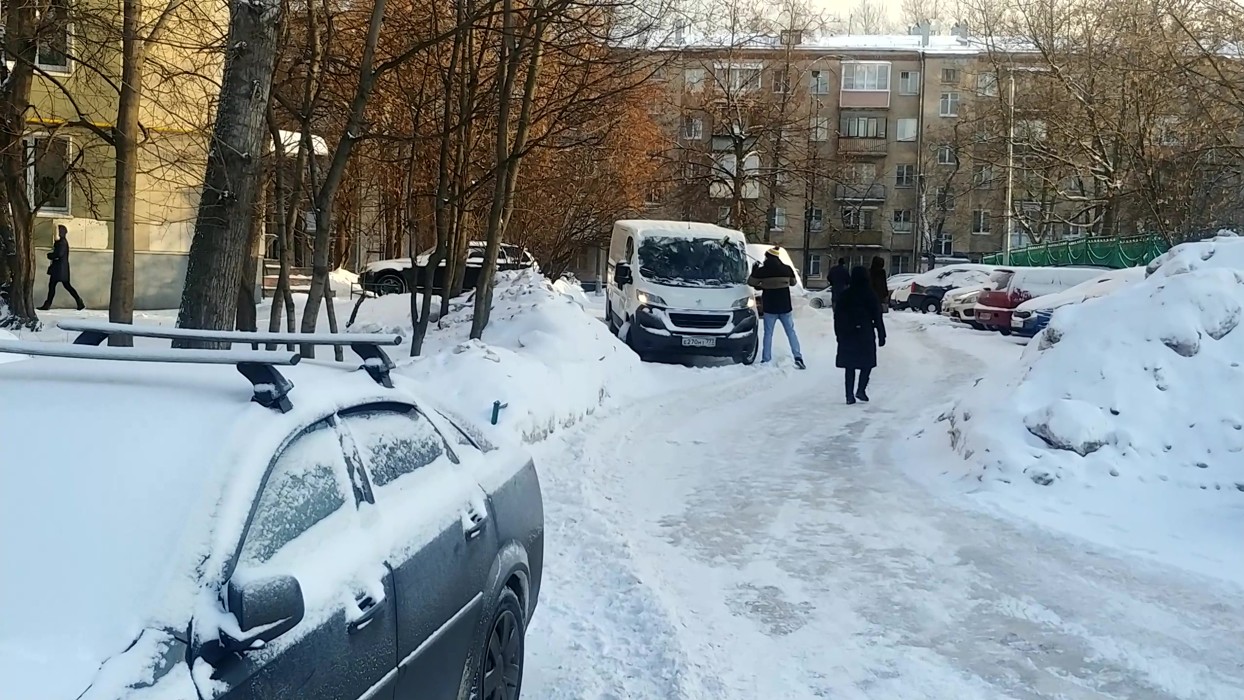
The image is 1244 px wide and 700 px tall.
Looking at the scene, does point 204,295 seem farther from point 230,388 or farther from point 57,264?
point 57,264

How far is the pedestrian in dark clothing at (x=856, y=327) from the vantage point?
1356 cm

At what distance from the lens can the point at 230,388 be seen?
10.2 feet

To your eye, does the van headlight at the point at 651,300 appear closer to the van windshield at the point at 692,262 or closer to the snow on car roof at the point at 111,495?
the van windshield at the point at 692,262

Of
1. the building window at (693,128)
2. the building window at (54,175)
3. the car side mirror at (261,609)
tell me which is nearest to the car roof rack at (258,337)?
the car side mirror at (261,609)

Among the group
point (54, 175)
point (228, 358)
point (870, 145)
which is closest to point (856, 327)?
point (228, 358)

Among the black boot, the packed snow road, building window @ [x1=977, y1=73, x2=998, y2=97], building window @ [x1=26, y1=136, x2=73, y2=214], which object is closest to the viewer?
the packed snow road

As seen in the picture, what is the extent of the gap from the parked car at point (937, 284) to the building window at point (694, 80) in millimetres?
12965

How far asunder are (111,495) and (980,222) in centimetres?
7042

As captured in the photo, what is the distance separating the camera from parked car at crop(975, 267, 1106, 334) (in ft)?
87.5

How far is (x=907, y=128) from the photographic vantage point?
69250 millimetres

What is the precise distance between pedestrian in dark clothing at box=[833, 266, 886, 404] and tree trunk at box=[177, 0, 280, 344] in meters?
7.58

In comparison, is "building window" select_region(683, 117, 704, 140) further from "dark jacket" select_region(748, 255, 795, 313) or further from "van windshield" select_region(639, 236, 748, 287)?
"dark jacket" select_region(748, 255, 795, 313)

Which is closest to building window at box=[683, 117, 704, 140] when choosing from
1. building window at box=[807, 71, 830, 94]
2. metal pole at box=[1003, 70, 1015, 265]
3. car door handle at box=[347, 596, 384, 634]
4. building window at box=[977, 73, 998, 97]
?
building window at box=[807, 71, 830, 94]

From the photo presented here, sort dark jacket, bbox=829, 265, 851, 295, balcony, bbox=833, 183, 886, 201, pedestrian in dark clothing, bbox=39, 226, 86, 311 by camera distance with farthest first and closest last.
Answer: balcony, bbox=833, 183, 886, 201 → pedestrian in dark clothing, bbox=39, 226, 86, 311 → dark jacket, bbox=829, 265, 851, 295
